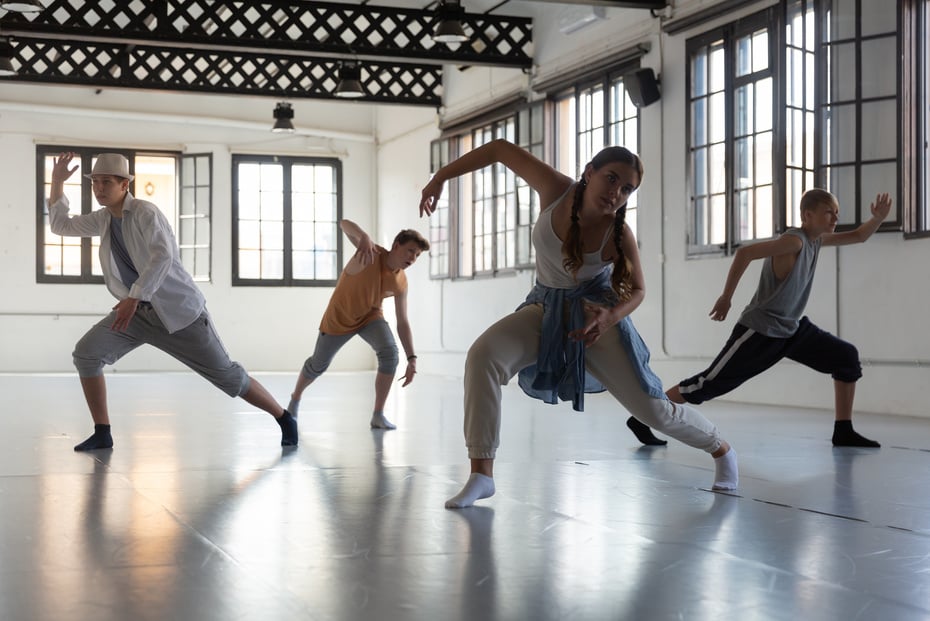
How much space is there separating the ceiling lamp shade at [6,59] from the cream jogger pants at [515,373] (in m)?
9.74

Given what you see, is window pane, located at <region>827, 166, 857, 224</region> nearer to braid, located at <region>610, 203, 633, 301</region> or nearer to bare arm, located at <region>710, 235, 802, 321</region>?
bare arm, located at <region>710, 235, 802, 321</region>

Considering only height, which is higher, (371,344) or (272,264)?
(272,264)

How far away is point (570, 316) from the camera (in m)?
3.48

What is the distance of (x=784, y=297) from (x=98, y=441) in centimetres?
327

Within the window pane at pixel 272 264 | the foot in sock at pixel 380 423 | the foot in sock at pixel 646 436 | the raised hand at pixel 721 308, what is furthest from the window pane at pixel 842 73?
the window pane at pixel 272 264

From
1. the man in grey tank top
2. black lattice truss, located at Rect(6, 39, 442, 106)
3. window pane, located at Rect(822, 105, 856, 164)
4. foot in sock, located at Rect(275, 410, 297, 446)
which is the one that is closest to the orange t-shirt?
foot in sock, located at Rect(275, 410, 297, 446)

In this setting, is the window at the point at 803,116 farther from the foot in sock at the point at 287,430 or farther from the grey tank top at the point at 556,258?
the grey tank top at the point at 556,258

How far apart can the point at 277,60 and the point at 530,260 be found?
4053 mm

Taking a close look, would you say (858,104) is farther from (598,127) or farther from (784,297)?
(598,127)

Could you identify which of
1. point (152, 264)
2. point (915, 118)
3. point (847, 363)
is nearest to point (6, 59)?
point (152, 264)

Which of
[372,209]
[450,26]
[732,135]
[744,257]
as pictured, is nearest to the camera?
[744,257]

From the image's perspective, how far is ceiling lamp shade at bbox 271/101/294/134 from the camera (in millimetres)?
14805

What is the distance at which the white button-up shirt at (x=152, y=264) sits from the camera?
481cm

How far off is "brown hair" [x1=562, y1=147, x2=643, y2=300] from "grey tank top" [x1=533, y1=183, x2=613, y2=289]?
3cm
